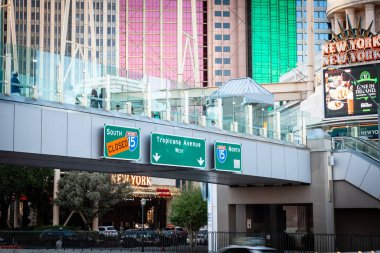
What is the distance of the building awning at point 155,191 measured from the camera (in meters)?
84.7

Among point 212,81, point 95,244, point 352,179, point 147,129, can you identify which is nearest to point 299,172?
point 352,179

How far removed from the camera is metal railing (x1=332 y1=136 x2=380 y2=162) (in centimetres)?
4050

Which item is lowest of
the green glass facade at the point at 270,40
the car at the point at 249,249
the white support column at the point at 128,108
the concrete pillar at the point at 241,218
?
the car at the point at 249,249

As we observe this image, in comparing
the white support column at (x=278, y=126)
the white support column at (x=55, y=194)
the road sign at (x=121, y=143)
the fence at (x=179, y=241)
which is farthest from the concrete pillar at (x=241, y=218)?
the white support column at (x=55, y=194)

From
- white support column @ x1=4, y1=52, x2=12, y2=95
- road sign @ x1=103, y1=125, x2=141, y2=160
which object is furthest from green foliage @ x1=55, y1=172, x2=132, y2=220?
white support column @ x1=4, y1=52, x2=12, y2=95

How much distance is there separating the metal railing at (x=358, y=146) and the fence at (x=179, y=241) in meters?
5.21

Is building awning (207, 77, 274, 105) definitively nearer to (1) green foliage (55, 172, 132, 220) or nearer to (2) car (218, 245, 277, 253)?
(2) car (218, 245, 277, 253)

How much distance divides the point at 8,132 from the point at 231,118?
14903mm

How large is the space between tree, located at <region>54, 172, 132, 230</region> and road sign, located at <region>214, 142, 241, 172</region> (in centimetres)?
3810

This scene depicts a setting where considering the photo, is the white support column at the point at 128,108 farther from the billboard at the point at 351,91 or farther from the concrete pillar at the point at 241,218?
the billboard at the point at 351,91

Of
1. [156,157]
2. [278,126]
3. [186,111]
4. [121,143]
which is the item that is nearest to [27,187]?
[278,126]

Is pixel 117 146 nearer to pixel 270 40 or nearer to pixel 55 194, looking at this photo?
pixel 55 194

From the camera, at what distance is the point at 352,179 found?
3950 cm

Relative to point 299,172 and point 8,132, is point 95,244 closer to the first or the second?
point 299,172
